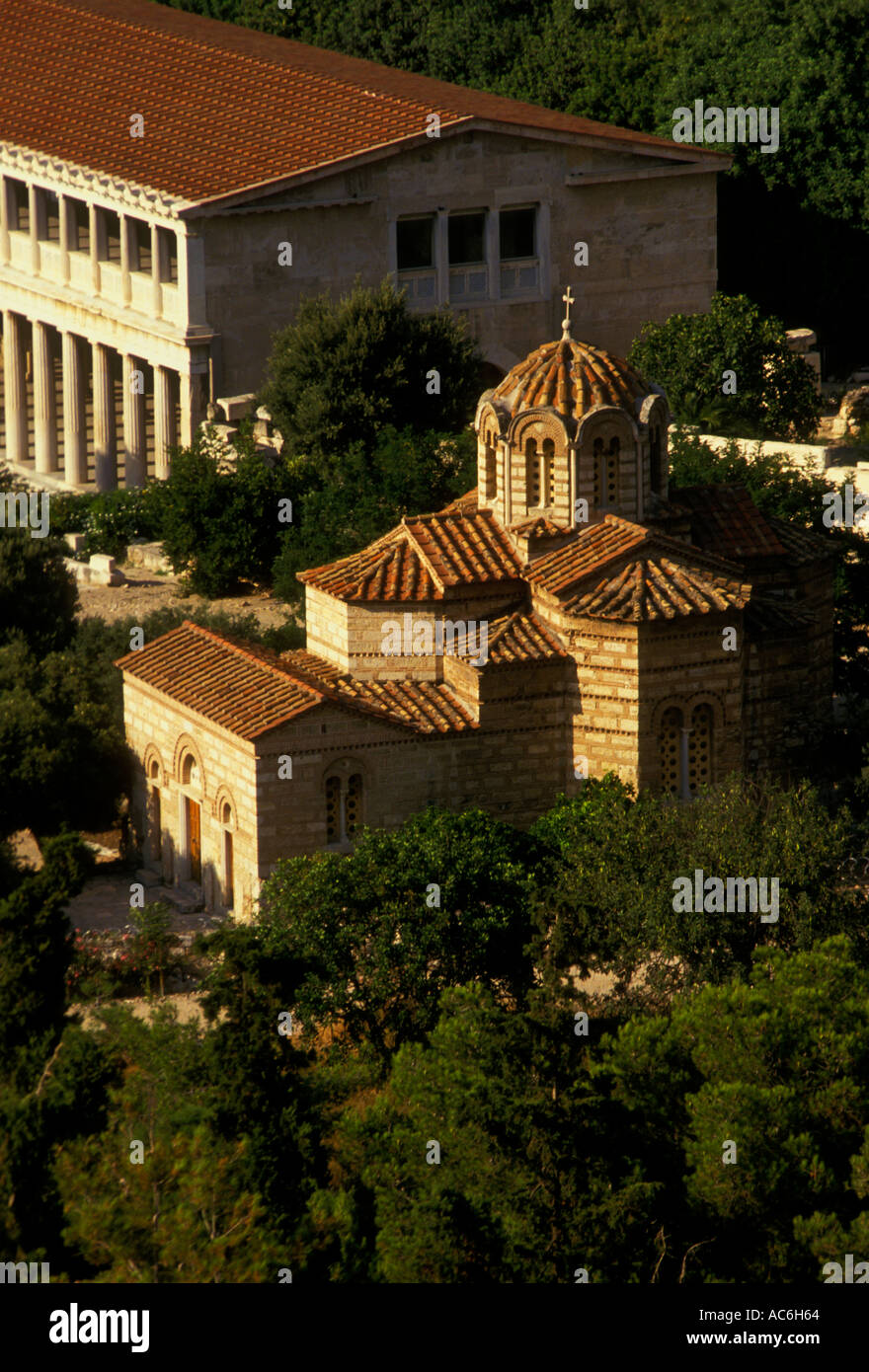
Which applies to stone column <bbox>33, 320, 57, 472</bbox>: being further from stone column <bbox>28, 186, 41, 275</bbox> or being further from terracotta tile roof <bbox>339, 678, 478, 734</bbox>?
terracotta tile roof <bbox>339, 678, 478, 734</bbox>

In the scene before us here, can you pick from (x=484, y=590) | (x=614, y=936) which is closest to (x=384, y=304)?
(x=484, y=590)

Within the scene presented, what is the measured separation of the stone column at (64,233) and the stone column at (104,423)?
275 centimetres

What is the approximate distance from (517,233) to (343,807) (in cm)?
2974

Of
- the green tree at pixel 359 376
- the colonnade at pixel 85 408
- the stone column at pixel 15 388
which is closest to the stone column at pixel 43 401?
the colonnade at pixel 85 408

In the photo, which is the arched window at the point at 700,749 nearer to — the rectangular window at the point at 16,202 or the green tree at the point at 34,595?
the green tree at the point at 34,595

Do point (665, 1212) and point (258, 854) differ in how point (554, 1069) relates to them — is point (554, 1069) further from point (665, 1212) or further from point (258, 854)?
point (258, 854)

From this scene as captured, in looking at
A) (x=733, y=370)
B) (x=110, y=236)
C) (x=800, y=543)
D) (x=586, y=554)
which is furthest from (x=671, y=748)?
(x=110, y=236)

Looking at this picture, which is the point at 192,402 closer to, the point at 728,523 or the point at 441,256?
the point at 441,256

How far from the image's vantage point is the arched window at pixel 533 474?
131 ft

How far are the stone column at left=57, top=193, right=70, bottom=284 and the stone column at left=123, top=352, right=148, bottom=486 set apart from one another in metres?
4.27

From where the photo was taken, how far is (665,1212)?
30.7m

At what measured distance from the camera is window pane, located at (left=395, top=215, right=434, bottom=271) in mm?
64062

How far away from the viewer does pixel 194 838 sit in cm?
4109

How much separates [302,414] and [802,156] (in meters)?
22.9
